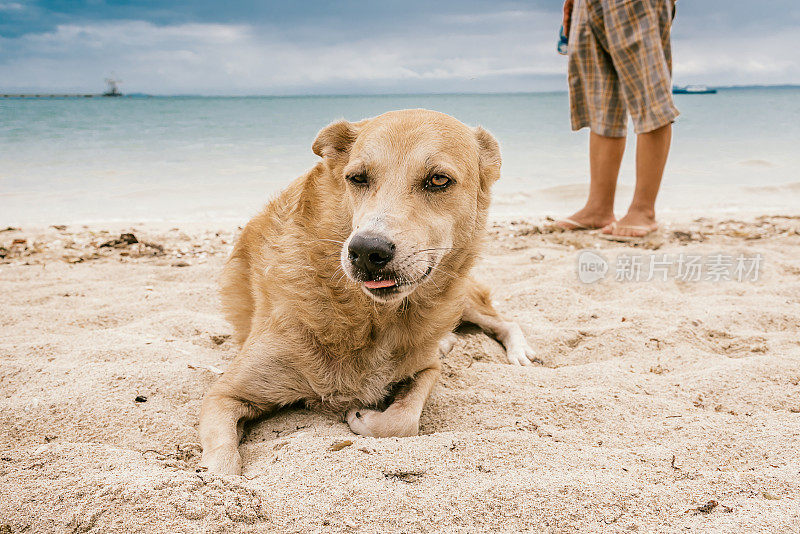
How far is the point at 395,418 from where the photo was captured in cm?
247

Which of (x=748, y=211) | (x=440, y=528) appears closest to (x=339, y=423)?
(x=440, y=528)

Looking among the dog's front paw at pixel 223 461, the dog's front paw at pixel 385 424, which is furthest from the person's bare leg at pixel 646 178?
the dog's front paw at pixel 223 461

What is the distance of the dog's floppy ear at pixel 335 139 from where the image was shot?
278 centimetres

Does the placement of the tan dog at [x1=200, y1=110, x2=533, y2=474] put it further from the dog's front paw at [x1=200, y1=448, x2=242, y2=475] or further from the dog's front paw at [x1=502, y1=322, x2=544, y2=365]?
the dog's front paw at [x1=502, y1=322, x2=544, y2=365]

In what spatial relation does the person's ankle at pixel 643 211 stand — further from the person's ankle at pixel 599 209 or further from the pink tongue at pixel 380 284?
the pink tongue at pixel 380 284

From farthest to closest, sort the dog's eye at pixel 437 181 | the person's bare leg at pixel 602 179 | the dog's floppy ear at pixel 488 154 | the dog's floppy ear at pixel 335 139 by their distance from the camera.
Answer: the person's bare leg at pixel 602 179
the dog's floppy ear at pixel 488 154
the dog's floppy ear at pixel 335 139
the dog's eye at pixel 437 181

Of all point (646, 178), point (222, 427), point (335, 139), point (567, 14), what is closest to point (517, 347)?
point (335, 139)

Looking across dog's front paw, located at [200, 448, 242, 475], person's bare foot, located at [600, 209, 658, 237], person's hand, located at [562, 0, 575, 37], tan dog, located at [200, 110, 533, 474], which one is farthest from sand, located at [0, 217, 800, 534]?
person's hand, located at [562, 0, 575, 37]

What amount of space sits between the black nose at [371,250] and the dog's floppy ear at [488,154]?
1045 millimetres

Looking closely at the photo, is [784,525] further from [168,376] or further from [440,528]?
[168,376]

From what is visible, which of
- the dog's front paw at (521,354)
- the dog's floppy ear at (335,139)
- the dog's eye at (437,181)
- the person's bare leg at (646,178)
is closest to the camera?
the dog's eye at (437,181)

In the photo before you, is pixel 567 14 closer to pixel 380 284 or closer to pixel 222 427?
pixel 380 284

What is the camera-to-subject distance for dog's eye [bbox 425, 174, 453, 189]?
256 cm

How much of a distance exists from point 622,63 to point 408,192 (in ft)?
14.4
